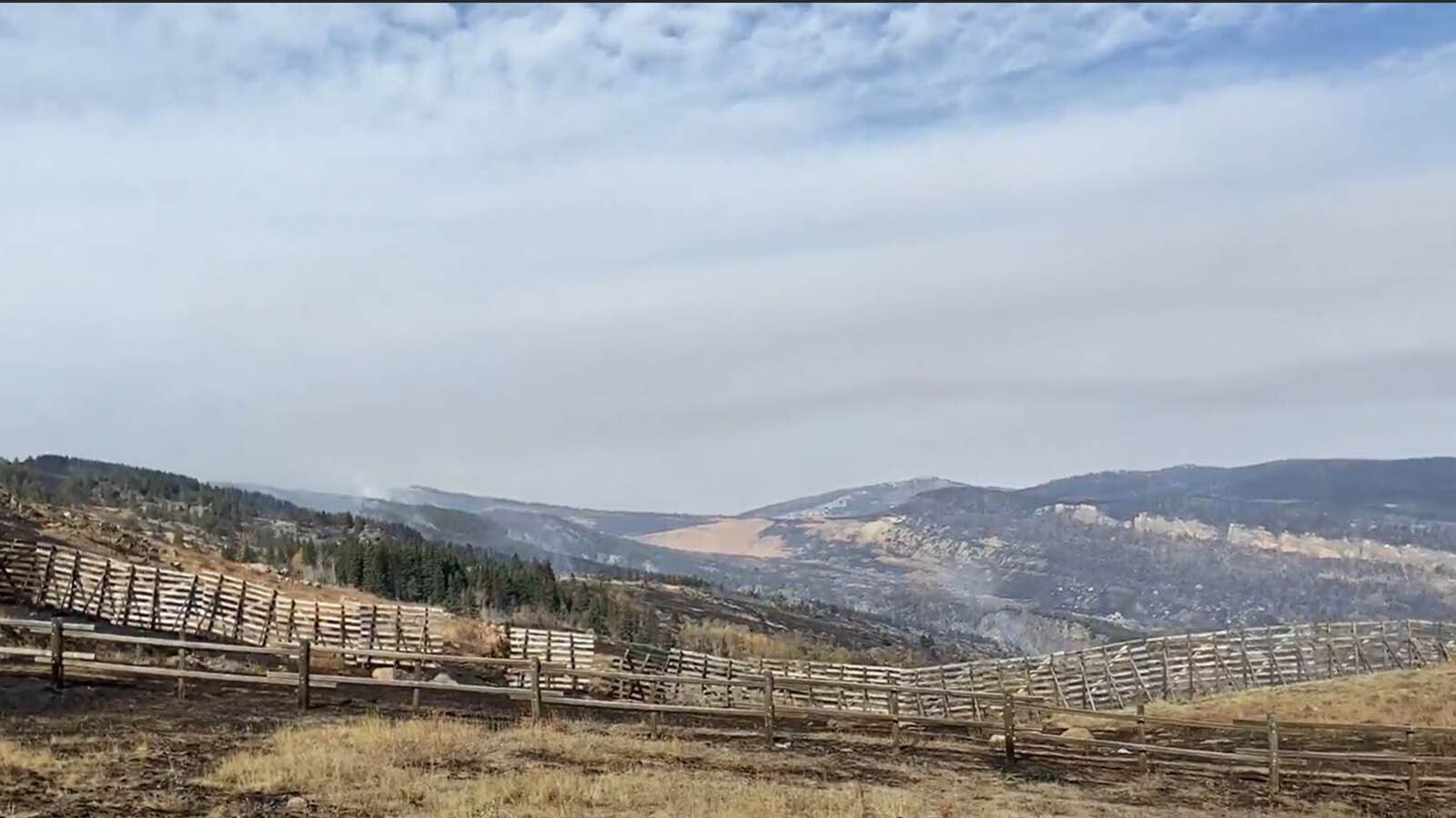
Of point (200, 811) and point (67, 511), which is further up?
point (67, 511)

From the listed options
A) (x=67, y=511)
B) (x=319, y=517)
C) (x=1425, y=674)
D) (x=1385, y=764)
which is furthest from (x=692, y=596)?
(x=1385, y=764)

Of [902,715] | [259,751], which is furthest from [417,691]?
[902,715]

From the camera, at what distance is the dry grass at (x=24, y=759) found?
15125 mm

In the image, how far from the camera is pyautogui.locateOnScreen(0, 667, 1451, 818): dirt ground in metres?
14.1

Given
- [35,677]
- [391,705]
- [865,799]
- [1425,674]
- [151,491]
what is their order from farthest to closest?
[151,491] → [1425,674] → [391,705] → [35,677] → [865,799]

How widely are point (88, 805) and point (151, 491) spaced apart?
13586cm

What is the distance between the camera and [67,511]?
7669 cm

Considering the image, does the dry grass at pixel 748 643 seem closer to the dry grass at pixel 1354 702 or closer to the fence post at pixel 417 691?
the dry grass at pixel 1354 702

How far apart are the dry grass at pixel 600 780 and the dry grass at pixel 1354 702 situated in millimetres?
21619

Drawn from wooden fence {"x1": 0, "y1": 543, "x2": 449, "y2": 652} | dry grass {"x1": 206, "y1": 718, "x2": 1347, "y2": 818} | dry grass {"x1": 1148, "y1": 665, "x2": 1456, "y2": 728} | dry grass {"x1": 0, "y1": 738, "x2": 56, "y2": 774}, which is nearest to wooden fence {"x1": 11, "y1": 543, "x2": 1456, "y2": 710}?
wooden fence {"x1": 0, "y1": 543, "x2": 449, "y2": 652}

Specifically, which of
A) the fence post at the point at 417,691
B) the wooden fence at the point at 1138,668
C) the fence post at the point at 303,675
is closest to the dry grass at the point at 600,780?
the fence post at the point at 303,675

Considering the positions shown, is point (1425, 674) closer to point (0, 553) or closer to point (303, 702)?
point (303, 702)

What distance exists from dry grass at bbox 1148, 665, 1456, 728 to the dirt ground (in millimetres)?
18630

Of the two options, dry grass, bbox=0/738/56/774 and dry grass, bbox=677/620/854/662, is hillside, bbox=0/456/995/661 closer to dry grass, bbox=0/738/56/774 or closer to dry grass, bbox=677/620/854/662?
dry grass, bbox=677/620/854/662
